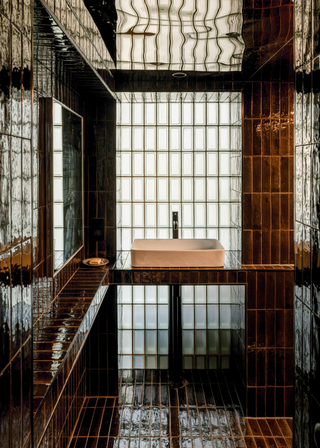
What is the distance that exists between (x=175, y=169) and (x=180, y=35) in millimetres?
1688

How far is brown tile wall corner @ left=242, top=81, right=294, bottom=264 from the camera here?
3393mm

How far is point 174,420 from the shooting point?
3.27 m

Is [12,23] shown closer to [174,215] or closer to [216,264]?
[216,264]

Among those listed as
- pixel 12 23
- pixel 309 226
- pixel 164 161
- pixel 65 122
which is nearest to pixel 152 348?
pixel 164 161

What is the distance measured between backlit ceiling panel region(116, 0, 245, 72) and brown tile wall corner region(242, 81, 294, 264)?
438 millimetres

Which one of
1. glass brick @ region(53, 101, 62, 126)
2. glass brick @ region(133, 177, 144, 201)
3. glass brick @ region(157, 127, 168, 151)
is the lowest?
glass brick @ region(133, 177, 144, 201)

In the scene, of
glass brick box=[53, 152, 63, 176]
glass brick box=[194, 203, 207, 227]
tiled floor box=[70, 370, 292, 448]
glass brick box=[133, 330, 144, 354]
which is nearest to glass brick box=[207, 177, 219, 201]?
glass brick box=[194, 203, 207, 227]

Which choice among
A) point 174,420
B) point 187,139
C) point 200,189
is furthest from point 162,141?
point 174,420

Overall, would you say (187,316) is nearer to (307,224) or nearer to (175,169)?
(175,169)

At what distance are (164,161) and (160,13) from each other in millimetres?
1919

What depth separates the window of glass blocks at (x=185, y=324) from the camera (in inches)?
161

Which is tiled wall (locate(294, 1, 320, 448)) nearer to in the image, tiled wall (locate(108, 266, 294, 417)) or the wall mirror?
the wall mirror

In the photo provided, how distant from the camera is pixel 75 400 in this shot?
3.16m

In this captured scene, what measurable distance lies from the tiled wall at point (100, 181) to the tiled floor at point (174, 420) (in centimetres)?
120
